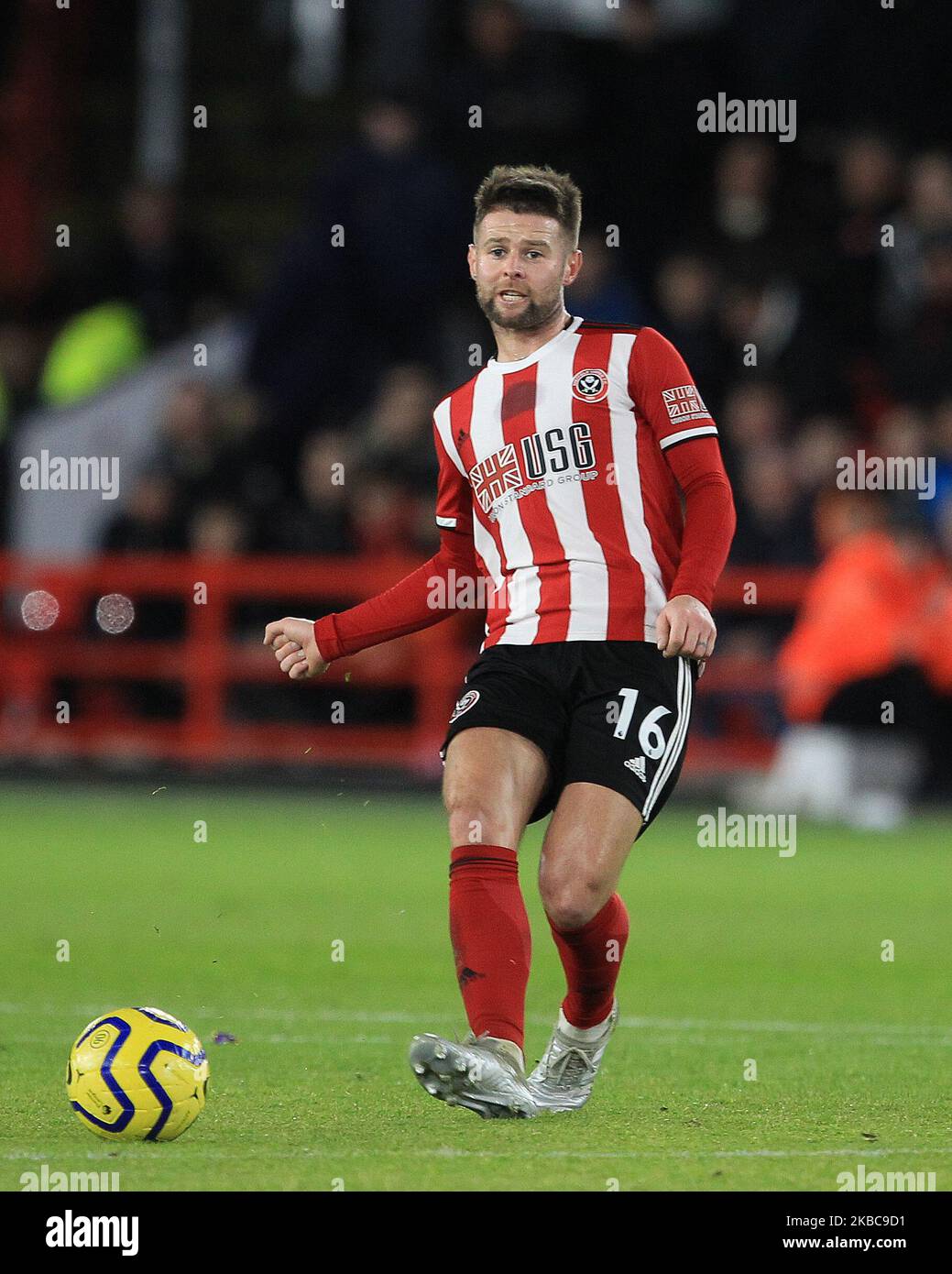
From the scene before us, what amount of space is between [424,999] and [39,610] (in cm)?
876

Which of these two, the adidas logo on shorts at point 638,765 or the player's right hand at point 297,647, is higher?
the player's right hand at point 297,647

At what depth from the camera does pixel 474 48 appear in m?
16.6

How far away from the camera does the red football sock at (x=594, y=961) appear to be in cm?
585

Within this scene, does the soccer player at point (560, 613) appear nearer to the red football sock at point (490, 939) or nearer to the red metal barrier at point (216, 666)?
the red football sock at point (490, 939)

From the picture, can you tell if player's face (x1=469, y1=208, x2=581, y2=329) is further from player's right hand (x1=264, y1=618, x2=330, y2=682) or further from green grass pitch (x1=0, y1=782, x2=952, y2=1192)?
green grass pitch (x1=0, y1=782, x2=952, y2=1192)

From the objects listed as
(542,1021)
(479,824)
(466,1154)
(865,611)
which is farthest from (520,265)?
(865,611)

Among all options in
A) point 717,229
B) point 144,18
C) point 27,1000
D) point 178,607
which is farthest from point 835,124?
point 27,1000

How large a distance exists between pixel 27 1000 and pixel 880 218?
1000cm

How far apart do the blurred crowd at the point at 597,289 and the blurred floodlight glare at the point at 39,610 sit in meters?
0.55

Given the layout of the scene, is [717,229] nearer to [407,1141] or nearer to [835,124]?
[835,124]

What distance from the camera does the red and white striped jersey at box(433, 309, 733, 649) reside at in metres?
5.84

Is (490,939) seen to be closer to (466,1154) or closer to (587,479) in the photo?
(466,1154)

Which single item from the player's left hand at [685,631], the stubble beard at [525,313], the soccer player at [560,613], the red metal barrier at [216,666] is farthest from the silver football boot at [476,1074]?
the red metal barrier at [216,666]

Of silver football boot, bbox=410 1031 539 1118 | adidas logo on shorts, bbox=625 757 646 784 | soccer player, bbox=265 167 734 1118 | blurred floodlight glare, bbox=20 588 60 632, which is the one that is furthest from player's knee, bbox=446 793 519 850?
blurred floodlight glare, bbox=20 588 60 632
